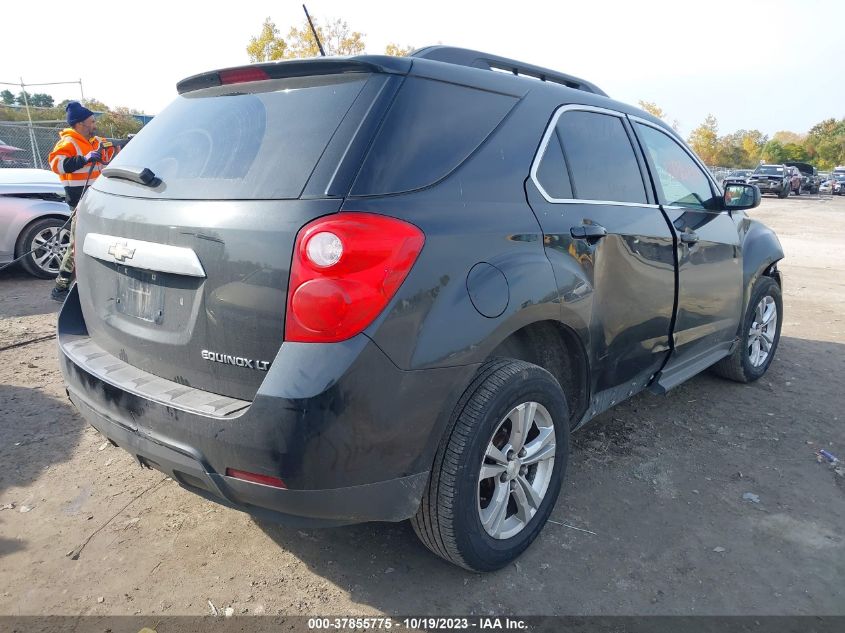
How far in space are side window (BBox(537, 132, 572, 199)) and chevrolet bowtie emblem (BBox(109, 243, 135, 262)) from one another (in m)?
1.59

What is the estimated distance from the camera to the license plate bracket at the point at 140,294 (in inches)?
88.2

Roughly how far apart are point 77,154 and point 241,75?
523 centimetres

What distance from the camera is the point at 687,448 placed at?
3.65m

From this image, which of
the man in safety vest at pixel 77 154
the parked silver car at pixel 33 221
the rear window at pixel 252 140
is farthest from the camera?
the parked silver car at pixel 33 221

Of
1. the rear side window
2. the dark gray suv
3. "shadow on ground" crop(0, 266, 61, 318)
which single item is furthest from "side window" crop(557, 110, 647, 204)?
A: "shadow on ground" crop(0, 266, 61, 318)

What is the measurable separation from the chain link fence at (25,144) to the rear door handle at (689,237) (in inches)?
591

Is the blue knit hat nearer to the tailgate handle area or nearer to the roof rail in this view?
the tailgate handle area

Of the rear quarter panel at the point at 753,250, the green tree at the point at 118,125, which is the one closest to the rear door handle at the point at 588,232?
the rear quarter panel at the point at 753,250

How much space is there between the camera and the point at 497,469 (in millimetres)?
2434

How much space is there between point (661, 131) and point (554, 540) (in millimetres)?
2445

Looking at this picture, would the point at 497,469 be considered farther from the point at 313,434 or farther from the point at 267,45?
the point at 267,45

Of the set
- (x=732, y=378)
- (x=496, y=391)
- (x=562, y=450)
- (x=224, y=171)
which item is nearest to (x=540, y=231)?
(x=496, y=391)

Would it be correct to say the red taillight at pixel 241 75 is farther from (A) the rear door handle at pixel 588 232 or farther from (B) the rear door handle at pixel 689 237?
(B) the rear door handle at pixel 689 237

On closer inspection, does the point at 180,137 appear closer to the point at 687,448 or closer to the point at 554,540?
the point at 554,540
